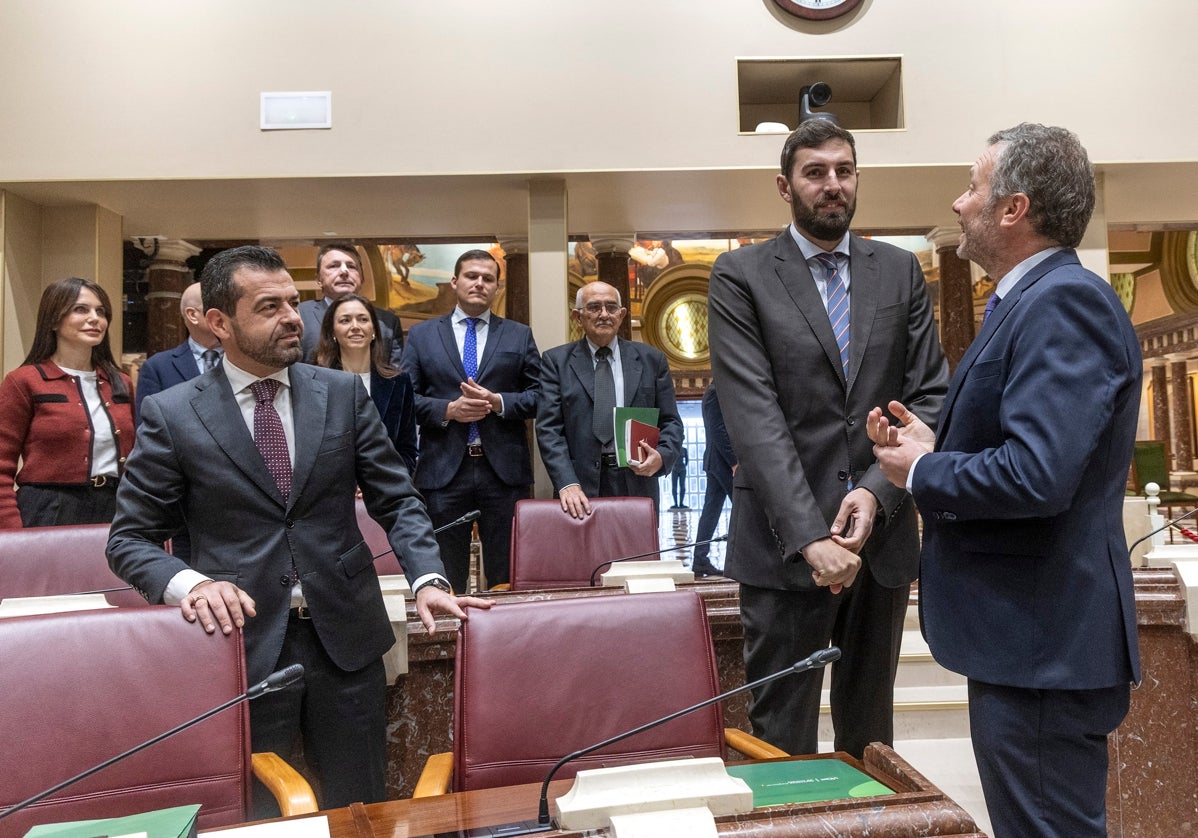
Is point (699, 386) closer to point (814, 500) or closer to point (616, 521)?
point (616, 521)

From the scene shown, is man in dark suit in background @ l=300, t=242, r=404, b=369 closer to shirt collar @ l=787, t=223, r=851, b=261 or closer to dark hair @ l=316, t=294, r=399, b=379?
dark hair @ l=316, t=294, r=399, b=379

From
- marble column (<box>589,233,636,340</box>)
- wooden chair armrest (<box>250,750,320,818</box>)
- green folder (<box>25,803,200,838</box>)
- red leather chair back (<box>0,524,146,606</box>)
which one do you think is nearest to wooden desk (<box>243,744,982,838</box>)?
green folder (<box>25,803,200,838</box>)

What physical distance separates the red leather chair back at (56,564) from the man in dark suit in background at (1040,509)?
2.05m

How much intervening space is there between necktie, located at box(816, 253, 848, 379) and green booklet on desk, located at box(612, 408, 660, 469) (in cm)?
156

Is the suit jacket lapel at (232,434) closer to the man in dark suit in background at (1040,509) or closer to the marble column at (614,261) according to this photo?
the man in dark suit in background at (1040,509)

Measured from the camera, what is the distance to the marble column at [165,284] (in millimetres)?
7164

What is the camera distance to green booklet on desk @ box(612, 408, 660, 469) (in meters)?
3.75

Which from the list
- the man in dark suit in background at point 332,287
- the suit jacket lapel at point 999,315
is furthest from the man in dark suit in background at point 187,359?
the suit jacket lapel at point 999,315

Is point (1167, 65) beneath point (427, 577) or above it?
above

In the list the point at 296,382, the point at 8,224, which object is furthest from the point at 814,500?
the point at 8,224

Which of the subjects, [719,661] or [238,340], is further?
[719,661]

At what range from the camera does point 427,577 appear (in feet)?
6.68

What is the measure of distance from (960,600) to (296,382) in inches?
58.5

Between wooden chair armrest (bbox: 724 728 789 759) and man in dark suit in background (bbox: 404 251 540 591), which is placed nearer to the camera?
wooden chair armrest (bbox: 724 728 789 759)
